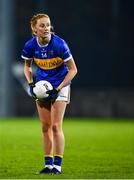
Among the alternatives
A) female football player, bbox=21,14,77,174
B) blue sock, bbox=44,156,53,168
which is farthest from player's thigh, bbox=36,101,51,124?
blue sock, bbox=44,156,53,168

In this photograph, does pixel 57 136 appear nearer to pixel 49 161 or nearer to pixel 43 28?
pixel 49 161

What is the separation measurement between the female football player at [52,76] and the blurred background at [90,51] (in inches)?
648

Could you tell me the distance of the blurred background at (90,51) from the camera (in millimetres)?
27312

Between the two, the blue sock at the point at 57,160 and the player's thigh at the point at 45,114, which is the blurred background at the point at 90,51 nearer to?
the player's thigh at the point at 45,114

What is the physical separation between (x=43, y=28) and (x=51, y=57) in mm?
393

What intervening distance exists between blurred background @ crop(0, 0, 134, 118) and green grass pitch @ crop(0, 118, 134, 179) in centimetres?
408

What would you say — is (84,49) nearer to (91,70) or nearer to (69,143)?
(91,70)

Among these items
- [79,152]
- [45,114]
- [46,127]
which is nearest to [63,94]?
[45,114]

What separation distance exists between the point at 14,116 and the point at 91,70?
294cm

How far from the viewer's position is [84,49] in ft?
90.9

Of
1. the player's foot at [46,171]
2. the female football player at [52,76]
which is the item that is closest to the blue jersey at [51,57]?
the female football player at [52,76]

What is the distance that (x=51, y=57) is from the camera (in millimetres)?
10578

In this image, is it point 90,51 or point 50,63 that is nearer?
point 50,63

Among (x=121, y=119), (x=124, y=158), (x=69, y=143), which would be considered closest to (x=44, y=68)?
(x=124, y=158)
